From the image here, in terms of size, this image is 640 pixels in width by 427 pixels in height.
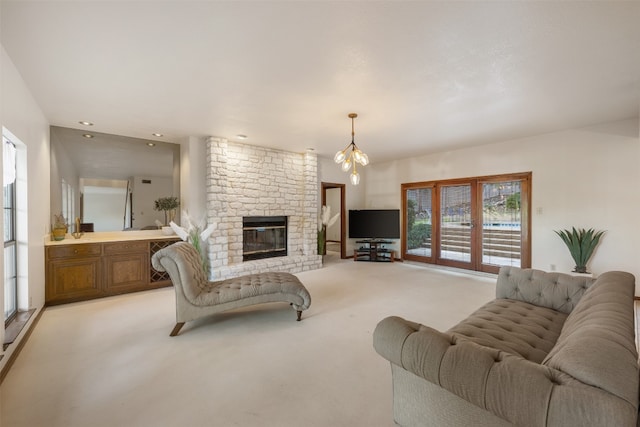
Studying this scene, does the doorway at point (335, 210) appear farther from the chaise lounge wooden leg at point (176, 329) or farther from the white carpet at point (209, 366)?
the chaise lounge wooden leg at point (176, 329)

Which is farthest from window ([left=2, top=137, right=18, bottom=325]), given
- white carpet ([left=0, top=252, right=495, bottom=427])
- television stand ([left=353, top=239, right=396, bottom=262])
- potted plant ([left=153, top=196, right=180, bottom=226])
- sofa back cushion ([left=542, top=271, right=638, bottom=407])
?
television stand ([left=353, top=239, right=396, bottom=262])

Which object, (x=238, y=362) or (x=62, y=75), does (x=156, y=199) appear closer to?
(x=62, y=75)

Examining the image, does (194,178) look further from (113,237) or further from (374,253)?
(374,253)

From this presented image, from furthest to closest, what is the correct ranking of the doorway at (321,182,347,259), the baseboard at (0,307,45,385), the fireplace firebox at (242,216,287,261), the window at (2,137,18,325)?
the doorway at (321,182,347,259)
the fireplace firebox at (242,216,287,261)
the window at (2,137,18,325)
the baseboard at (0,307,45,385)

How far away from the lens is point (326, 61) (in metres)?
2.43

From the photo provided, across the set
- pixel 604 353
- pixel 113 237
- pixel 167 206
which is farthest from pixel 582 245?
pixel 113 237

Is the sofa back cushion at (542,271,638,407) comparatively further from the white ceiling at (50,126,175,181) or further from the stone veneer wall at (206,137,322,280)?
the white ceiling at (50,126,175,181)

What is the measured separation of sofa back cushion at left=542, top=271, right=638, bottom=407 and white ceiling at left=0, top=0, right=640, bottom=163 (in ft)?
6.16

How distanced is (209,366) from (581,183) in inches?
227

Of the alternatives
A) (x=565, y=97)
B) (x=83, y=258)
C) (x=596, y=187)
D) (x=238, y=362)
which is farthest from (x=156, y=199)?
(x=596, y=187)

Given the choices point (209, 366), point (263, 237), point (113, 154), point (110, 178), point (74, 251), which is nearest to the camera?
point (209, 366)

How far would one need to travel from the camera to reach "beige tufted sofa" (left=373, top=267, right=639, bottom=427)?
2.82 feet

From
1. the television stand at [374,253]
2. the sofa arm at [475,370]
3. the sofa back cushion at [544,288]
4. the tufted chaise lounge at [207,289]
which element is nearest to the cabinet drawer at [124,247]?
the tufted chaise lounge at [207,289]

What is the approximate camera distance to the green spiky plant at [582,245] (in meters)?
4.24
